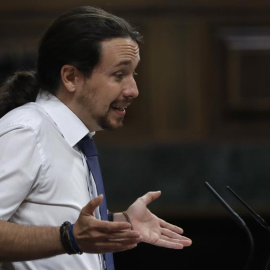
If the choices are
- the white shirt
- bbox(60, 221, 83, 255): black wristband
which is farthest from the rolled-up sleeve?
bbox(60, 221, 83, 255): black wristband

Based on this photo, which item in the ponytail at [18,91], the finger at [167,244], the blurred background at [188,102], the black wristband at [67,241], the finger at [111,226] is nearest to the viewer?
the finger at [111,226]

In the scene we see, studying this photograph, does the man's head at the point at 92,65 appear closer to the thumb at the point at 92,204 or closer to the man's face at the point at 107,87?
the man's face at the point at 107,87

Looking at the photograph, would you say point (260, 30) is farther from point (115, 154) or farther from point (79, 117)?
point (79, 117)

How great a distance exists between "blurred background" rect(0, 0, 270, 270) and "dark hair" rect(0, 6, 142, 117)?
6.98 ft

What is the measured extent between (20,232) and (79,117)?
1.54 ft

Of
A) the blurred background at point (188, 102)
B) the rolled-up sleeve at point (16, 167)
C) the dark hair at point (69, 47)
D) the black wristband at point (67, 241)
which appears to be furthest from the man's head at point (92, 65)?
the blurred background at point (188, 102)

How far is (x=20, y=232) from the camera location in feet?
6.79

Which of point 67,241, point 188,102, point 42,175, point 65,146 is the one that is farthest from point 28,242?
point 188,102

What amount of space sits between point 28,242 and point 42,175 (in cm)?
20

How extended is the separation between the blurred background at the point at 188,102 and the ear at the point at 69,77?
222 cm

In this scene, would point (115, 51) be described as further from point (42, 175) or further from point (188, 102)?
point (188, 102)

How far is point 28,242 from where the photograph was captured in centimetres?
206

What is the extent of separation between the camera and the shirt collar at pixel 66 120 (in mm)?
2342

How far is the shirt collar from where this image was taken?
7.68 feet
